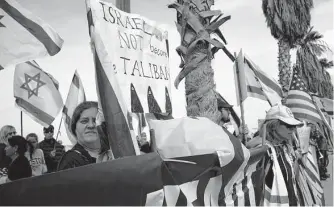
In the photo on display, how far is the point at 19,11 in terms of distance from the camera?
14.0ft

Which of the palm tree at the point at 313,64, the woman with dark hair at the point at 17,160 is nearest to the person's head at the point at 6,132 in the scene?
the woman with dark hair at the point at 17,160

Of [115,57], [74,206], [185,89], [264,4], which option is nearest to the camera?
[74,206]

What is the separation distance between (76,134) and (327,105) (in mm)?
5357

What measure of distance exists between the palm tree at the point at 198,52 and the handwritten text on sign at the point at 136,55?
0.41 m

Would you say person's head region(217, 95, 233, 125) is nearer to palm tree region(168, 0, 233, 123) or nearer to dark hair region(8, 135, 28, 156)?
palm tree region(168, 0, 233, 123)

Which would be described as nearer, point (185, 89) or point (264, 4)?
point (185, 89)

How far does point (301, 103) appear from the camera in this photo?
5.84 m

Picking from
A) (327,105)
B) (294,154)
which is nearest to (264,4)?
(327,105)

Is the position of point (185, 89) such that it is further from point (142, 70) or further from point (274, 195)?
point (274, 195)

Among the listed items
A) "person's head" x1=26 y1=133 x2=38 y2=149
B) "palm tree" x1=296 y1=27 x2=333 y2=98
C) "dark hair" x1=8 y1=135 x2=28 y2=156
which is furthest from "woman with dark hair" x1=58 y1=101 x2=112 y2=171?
"palm tree" x1=296 y1=27 x2=333 y2=98

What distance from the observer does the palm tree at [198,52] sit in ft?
17.2

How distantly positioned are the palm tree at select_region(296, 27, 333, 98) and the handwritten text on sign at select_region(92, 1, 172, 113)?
59.6 ft

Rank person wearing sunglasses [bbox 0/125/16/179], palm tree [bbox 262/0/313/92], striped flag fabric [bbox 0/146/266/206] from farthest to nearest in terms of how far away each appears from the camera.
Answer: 1. palm tree [bbox 262/0/313/92]
2. person wearing sunglasses [bbox 0/125/16/179]
3. striped flag fabric [bbox 0/146/266/206]

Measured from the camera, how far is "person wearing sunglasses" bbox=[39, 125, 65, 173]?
19.7 ft
